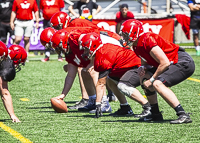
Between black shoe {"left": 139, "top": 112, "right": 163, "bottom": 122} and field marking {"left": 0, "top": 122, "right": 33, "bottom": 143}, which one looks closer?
field marking {"left": 0, "top": 122, "right": 33, "bottom": 143}

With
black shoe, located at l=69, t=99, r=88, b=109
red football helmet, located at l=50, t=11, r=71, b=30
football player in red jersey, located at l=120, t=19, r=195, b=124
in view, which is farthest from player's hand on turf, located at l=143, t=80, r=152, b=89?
red football helmet, located at l=50, t=11, r=71, b=30

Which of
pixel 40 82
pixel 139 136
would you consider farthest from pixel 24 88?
pixel 139 136

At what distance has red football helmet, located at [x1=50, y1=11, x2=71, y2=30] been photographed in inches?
278

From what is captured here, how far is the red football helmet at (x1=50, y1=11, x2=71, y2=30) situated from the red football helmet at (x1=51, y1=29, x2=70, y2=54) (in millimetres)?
872

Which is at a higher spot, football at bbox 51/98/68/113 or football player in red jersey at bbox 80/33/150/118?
football player in red jersey at bbox 80/33/150/118

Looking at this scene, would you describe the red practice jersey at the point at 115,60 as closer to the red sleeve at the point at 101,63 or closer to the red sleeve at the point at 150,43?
the red sleeve at the point at 101,63

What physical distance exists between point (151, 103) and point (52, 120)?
1313 millimetres

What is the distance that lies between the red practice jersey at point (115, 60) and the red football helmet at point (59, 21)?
1.47m

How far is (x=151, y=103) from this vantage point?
18.6 feet

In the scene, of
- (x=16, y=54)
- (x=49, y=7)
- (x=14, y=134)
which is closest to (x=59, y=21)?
(x=16, y=54)

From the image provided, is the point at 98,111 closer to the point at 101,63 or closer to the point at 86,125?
the point at 86,125

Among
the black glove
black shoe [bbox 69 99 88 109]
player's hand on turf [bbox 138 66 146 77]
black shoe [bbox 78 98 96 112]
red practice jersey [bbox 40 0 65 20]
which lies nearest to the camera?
player's hand on turf [bbox 138 66 146 77]

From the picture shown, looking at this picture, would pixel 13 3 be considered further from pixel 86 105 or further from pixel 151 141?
pixel 151 141

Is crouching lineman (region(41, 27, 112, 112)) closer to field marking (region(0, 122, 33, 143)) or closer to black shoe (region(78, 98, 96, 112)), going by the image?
black shoe (region(78, 98, 96, 112))
